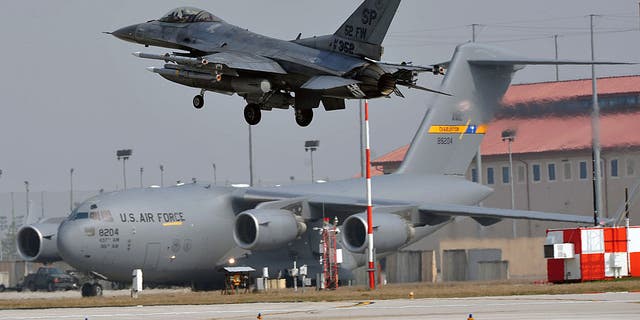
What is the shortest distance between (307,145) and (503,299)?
56.8 metres

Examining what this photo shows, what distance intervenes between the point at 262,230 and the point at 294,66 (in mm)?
22057

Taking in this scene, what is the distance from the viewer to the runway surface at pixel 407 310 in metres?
30.3

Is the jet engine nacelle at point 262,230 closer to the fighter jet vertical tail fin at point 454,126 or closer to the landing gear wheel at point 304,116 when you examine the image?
the fighter jet vertical tail fin at point 454,126

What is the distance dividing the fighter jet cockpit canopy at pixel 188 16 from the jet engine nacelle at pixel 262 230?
2030 cm

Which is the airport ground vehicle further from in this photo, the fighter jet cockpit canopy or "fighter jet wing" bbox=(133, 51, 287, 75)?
"fighter jet wing" bbox=(133, 51, 287, 75)

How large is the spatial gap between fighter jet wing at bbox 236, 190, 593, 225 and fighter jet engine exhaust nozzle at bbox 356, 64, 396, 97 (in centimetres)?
2467

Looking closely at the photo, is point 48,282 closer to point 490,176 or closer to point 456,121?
point 456,121

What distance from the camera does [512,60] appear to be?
54.1 m

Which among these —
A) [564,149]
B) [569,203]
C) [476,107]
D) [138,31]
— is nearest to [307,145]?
[569,203]

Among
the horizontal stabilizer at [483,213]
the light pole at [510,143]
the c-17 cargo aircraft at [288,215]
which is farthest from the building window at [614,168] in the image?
the light pole at [510,143]

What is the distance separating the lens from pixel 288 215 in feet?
179

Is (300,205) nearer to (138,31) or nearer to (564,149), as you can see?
(564,149)

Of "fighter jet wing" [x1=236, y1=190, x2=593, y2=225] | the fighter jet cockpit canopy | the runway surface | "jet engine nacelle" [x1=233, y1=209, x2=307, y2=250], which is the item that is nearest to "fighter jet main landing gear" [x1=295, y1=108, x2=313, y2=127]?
the fighter jet cockpit canopy

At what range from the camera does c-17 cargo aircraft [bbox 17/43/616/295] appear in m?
50.9
